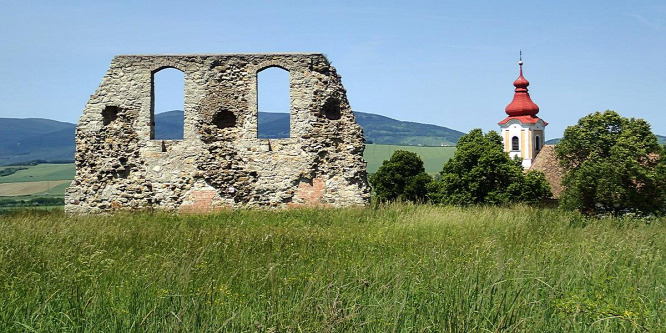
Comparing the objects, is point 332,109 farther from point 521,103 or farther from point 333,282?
point 521,103

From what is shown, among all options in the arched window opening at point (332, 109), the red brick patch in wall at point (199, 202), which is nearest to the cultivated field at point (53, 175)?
the arched window opening at point (332, 109)

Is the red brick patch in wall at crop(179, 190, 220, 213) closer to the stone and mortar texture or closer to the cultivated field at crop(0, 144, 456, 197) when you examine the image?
the stone and mortar texture

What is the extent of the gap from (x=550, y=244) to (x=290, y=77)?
919cm

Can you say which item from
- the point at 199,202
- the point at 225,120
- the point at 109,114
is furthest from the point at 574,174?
the point at 109,114

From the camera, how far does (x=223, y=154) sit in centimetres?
1501

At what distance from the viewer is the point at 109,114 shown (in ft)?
50.4

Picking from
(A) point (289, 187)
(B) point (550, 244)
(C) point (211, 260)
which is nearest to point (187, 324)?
(C) point (211, 260)

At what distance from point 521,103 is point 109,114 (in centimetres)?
5461

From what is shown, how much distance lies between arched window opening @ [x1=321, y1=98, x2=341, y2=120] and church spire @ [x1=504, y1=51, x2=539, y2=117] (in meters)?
50.7

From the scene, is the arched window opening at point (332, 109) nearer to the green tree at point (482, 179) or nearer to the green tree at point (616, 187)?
the green tree at point (616, 187)

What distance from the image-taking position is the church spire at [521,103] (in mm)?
62125

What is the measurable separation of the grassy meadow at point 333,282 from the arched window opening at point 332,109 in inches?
257

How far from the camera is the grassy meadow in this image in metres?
3.92

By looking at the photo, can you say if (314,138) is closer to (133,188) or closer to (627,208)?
(133,188)
